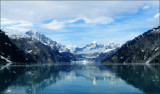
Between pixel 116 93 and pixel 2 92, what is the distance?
33225 mm

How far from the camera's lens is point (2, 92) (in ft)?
208

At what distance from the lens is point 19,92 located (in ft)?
212

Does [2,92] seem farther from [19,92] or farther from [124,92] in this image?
[124,92]

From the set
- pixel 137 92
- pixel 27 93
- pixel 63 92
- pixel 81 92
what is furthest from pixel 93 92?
pixel 27 93

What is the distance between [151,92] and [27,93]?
36.2 m

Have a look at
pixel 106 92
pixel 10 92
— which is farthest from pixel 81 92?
pixel 10 92

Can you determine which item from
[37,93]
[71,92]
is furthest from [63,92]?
[37,93]

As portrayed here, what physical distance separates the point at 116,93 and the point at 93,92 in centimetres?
679

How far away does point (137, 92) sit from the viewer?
64688 millimetres

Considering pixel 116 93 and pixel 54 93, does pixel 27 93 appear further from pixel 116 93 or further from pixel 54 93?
pixel 116 93

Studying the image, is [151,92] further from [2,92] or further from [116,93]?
[2,92]

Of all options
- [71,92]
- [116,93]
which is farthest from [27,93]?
[116,93]

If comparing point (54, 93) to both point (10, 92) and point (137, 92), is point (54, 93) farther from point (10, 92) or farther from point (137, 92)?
point (137, 92)

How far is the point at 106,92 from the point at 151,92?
13.1m
